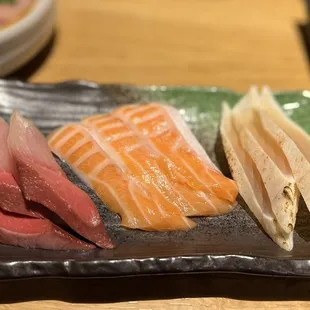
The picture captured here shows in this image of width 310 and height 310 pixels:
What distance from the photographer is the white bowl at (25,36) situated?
2.59 m

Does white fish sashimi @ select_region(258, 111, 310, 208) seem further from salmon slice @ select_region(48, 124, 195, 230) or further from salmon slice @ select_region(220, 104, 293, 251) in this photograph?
salmon slice @ select_region(48, 124, 195, 230)

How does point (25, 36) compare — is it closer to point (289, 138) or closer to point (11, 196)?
point (11, 196)

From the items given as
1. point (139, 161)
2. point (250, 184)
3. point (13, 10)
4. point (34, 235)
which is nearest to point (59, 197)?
point (34, 235)

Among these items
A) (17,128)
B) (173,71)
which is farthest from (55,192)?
(173,71)

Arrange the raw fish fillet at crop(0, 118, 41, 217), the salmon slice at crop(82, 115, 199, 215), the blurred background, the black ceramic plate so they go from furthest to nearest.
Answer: the blurred background < the salmon slice at crop(82, 115, 199, 215) < the raw fish fillet at crop(0, 118, 41, 217) < the black ceramic plate

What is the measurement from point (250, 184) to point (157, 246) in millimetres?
504

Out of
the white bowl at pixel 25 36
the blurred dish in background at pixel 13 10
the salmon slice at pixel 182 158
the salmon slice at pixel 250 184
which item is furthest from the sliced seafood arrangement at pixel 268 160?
the blurred dish in background at pixel 13 10

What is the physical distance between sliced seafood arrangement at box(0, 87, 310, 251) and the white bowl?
56 cm

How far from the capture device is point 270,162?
6.56 feet

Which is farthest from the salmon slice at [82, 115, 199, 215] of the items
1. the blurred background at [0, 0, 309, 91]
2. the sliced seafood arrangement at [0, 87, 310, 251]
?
the blurred background at [0, 0, 309, 91]

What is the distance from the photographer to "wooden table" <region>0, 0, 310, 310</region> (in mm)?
3150

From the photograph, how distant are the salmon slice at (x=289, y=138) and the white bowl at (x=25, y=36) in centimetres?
127

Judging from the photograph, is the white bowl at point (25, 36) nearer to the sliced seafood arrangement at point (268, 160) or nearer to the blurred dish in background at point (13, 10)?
the blurred dish in background at point (13, 10)

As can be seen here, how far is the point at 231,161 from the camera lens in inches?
87.0
